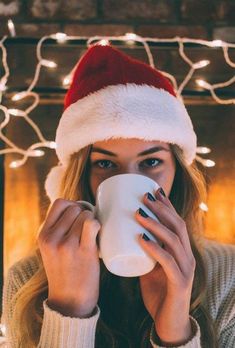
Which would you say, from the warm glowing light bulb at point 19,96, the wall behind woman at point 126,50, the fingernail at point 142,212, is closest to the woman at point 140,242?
the fingernail at point 142,212

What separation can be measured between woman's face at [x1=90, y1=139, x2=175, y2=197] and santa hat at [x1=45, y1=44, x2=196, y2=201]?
0.02 metres

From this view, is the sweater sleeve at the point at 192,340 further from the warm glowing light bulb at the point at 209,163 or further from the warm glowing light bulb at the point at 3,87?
the warm glowing light bulb at the point at 3,87

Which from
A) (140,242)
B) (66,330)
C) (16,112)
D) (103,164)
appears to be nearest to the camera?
(140,242)

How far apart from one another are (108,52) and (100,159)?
21cm

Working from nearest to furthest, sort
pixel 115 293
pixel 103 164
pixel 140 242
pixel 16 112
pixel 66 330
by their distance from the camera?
pixel 140 242 → pixel 66 330 → pixel 103 164 → pixel 115 293 → pixel 16 112

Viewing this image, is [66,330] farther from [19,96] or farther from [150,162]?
[19,96]

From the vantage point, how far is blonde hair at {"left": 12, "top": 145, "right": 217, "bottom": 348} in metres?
1.01

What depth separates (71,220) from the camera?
2.63 ft

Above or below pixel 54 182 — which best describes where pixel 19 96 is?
above

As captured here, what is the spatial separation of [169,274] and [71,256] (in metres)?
0.15

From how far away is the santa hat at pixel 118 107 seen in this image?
92cm

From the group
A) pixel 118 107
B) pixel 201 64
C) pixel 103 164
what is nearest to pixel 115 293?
pixel 103 164

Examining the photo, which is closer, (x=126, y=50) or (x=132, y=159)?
(x=132, y=159)

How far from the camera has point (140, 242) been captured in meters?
0.73
